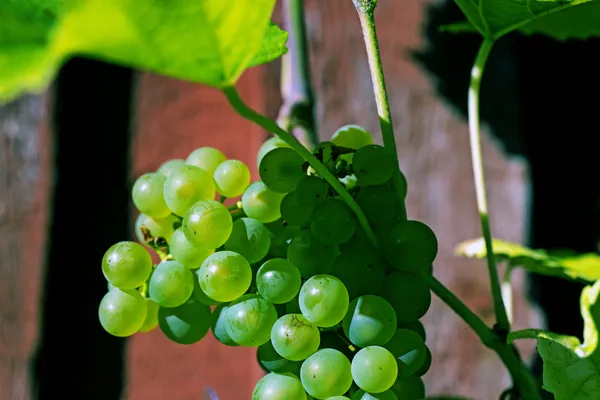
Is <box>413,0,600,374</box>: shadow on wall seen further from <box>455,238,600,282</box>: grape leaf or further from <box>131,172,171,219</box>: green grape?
<box>131,172,171,219</box>: green grape

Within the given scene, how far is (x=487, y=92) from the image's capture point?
78 cm

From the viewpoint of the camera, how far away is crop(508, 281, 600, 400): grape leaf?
1.12 ft

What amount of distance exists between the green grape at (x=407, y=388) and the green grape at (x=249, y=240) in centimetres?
10

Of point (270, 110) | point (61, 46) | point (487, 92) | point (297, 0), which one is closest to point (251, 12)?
point (61, 46)

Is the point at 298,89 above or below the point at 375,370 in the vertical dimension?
above

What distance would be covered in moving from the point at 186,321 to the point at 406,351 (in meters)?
0.13

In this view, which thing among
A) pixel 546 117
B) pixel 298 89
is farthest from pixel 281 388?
pixel 546 117

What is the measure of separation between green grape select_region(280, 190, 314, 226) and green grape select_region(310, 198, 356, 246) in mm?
12

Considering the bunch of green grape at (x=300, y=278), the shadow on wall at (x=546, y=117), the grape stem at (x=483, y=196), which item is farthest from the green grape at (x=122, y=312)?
the shadow on wall at (x=546, y=117)

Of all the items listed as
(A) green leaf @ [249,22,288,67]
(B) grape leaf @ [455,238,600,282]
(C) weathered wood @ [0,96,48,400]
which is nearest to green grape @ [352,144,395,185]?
(A) green leaf @ [249,22,288,67]

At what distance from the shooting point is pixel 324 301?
31 centimetres

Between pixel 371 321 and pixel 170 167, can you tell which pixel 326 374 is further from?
pixel 170 167

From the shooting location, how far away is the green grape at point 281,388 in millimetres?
319

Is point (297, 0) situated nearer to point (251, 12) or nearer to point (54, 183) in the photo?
point (251, 12)
